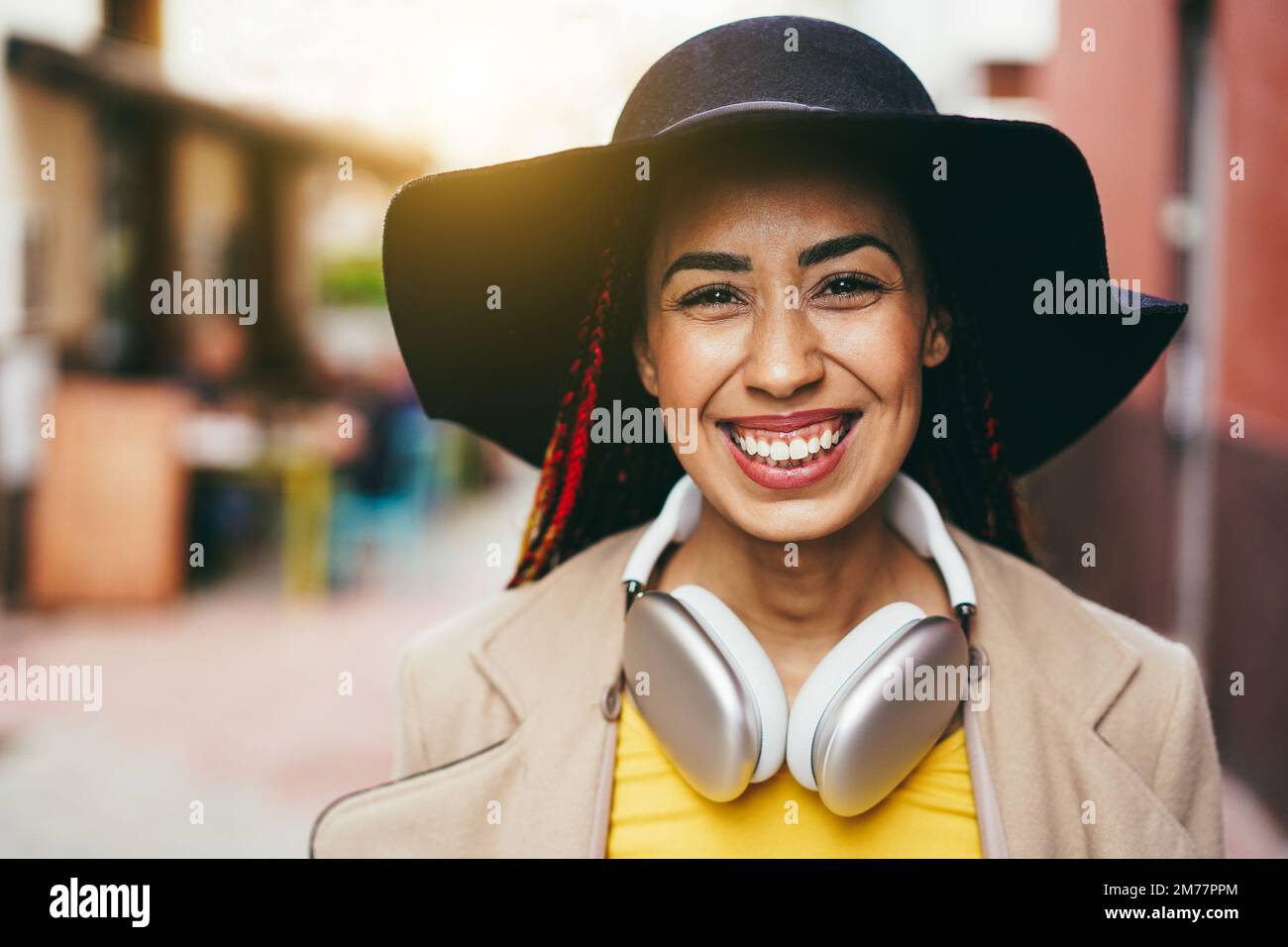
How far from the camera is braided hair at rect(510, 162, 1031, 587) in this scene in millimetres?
1861

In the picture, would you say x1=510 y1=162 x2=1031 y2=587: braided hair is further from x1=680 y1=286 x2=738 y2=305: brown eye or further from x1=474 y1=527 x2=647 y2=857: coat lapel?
x1=680 y1=286 x2=738 y2=305: brown eye

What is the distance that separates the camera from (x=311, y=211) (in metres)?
16.6

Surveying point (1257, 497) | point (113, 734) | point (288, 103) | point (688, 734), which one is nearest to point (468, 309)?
point (688, 734)

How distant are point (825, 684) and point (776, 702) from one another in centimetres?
7

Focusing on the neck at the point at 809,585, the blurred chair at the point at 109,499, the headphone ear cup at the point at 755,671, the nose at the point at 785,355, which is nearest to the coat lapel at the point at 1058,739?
the neck at the point at 809,585

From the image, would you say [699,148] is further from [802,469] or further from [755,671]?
[755,671]

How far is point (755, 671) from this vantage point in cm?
165

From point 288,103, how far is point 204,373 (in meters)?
3.38

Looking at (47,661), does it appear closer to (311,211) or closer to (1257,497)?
(1257,497)


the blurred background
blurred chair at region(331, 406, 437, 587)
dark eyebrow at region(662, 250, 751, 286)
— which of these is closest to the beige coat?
dark eyebrow at region(662, 250, 751, 286)

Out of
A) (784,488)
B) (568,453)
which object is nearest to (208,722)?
(568,453)

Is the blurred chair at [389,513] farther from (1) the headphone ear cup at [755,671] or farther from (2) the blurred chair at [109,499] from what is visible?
(1) the headphone ear cup at [755,671]

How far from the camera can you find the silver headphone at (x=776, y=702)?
5.11 ft

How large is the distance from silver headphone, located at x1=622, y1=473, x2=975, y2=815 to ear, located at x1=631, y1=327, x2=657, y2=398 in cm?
32
